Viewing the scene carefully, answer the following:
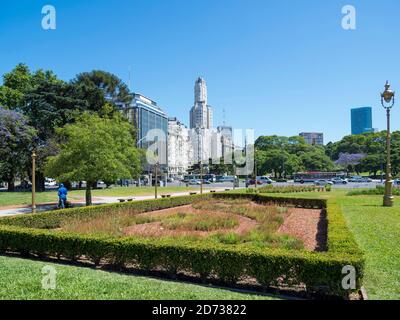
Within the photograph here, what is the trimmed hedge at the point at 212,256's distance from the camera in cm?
685

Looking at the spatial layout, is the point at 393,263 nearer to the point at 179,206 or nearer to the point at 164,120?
the point at 179,206

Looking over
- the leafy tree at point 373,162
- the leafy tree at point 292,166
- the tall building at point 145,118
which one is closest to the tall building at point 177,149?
the tall building at point 145,118

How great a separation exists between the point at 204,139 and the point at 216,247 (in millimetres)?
152077

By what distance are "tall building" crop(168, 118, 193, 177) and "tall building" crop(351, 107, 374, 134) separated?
84.5 meters

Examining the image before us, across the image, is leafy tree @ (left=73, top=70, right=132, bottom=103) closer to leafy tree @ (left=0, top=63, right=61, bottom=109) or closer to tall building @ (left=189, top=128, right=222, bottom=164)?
leafy tree @ (left=0, top=63, right=61, bottom=109)

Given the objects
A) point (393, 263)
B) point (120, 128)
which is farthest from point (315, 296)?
point (120, 128)

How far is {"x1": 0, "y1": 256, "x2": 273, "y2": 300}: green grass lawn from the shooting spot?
6.30 m

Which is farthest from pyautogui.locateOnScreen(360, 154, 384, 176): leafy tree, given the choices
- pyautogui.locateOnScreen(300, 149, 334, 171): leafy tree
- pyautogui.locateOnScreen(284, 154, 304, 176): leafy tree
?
pyautogui.locateOnScreen(284, 154, 304, 176): leafy tree

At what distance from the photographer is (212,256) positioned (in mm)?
7773

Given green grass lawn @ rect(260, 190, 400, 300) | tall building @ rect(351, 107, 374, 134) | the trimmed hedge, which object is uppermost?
tall building @ rect(351, 107, 374, 134)

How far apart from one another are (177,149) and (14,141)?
110855mm

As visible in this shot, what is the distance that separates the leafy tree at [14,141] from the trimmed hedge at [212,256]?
27.0 metres

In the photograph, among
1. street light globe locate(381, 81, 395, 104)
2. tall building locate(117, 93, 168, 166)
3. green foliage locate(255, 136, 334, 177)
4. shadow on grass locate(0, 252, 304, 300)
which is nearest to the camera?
shadow on grass locate(0, 252, 304, 300)

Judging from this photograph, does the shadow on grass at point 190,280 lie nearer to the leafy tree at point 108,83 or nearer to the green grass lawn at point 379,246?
the green grass lawn at point 379,246
